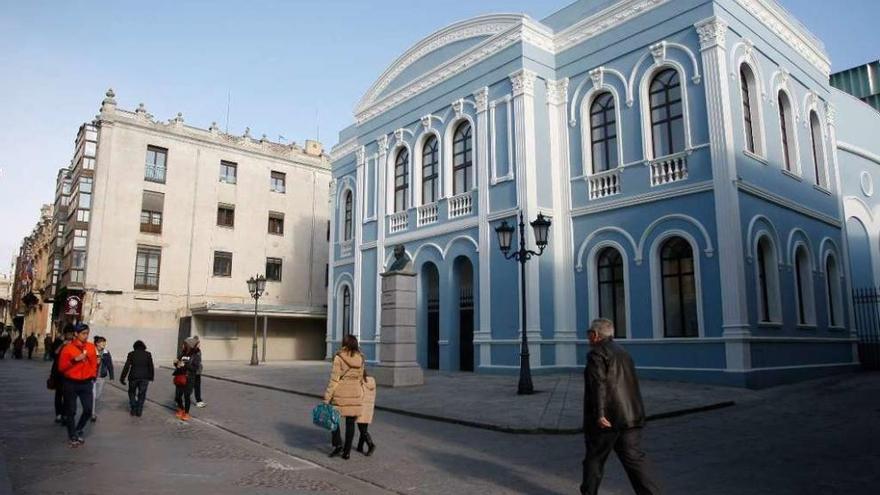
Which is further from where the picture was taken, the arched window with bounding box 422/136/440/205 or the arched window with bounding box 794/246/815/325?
the arched window with bounding box 422/136/440/205

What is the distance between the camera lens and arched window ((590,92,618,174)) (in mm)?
19453

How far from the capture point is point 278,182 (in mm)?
39719

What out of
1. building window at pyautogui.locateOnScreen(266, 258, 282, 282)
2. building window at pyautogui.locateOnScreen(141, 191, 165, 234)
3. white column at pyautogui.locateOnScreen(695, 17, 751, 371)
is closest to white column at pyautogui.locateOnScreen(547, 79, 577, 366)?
white column at pyautogui.locateOnScreen(695, 17, 751, 371)

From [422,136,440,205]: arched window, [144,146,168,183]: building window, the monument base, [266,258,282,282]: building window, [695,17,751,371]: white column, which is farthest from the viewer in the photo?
[266,258,282,282]: building window

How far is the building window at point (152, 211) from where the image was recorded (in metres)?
34.5

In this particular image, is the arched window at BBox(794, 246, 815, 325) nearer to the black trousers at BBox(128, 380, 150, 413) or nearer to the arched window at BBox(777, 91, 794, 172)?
the arched window at BBox(777, 91, 794, 172)

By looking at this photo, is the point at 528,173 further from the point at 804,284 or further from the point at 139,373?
the point at 139,373

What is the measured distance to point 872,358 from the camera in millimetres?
20672

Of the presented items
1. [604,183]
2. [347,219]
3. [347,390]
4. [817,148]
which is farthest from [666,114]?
[347,219]

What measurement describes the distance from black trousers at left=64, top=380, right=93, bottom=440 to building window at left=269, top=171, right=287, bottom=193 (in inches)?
1217

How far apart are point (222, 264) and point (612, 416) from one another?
34.4m

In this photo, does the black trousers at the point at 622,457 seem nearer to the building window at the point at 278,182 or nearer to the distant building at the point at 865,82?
the distant building at the point at 865,82

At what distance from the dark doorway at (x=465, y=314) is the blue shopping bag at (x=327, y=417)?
45.4 feet

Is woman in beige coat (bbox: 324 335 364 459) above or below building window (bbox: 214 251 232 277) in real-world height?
below
